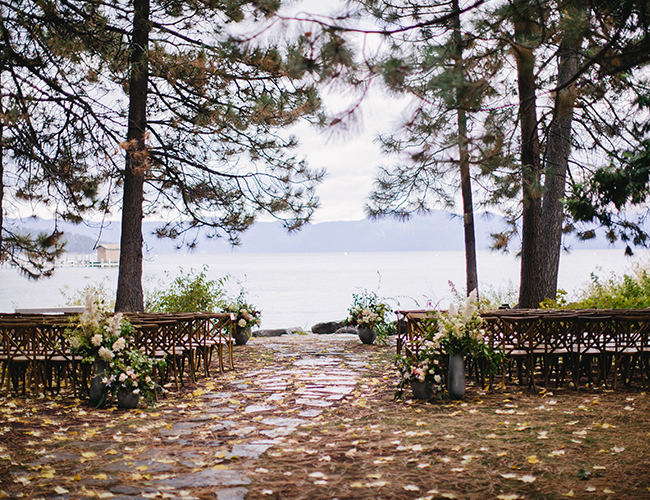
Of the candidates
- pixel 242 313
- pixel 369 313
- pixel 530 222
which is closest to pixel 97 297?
pixel 242 313

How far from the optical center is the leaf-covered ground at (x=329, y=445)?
10.7ft

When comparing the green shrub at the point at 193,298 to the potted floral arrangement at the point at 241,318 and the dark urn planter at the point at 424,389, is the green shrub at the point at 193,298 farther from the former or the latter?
the dark urn planter at the point at 424,389

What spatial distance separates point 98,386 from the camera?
5.55 metres

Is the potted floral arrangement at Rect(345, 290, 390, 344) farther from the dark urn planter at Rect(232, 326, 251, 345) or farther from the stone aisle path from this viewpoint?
the stone aisle path

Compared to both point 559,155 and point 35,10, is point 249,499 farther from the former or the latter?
point 559,155

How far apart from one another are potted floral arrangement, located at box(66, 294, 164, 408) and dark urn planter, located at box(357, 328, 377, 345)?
17.1 ft

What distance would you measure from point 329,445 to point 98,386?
2674mm

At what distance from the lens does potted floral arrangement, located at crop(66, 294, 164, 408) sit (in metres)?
5.39

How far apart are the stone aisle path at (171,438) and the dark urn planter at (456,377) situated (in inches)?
44.6

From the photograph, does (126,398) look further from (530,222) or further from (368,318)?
(530,222)

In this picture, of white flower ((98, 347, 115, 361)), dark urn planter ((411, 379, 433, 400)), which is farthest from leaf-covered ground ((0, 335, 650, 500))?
white flower ((98, 347, 115, 361))

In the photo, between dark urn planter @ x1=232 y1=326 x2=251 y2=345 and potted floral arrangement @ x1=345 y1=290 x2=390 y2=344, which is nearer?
potted floral arrangement @ x1=345 y1=290 x2=390 y2=344

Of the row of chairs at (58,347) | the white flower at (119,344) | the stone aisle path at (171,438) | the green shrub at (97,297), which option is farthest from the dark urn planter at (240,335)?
the white flower at (119,344)

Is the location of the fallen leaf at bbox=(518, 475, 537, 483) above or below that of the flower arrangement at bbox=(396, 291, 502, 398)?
below
